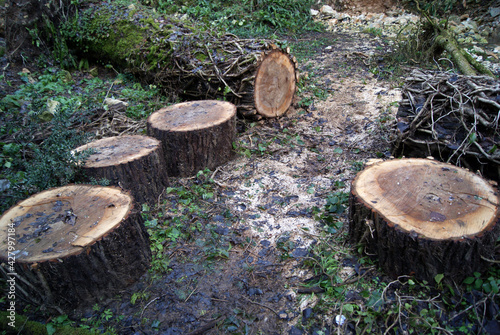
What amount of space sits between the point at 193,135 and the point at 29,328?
6.58 ft

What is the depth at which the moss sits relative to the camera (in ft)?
6.15

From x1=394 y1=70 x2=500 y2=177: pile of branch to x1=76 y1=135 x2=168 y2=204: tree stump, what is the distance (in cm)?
241

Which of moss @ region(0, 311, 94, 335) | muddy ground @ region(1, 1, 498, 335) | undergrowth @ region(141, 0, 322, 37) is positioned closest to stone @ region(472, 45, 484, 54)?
muddy ground @ region(1, 1, 498, 335)

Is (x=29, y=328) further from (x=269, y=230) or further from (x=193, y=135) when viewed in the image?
(x=193, y=135)

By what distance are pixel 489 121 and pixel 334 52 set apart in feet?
13.5

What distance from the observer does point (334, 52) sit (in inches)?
254

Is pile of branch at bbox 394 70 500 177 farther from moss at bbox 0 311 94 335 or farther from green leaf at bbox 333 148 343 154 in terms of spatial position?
moss at bbox 0 311 94 335

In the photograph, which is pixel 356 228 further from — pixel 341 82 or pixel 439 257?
pixel 341 82

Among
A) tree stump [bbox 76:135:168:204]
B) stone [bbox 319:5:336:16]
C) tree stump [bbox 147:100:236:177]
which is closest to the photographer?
tree stump [bbox 76:135:168:204]

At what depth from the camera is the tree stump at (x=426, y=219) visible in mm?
1870

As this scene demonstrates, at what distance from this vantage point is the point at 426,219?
1956mm

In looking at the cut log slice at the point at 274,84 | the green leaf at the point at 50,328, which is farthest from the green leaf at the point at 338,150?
the green leaf at the point at 50,328

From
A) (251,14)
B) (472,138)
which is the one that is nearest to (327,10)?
(251,14)

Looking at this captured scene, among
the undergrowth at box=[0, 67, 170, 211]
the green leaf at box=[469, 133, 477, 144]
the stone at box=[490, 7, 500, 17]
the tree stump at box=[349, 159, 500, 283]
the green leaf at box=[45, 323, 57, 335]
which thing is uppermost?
the stone at box=[490, 7, 500, 17]
